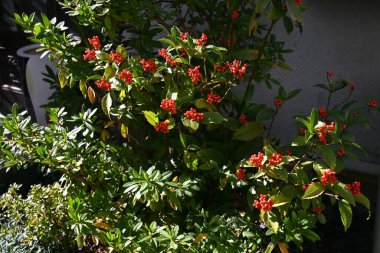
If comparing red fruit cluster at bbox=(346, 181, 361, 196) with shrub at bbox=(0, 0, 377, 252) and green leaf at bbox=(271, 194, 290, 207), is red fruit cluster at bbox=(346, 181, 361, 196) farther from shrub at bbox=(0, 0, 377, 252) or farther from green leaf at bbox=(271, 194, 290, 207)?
green leaf at bbox=(271, 194, 290, 207)

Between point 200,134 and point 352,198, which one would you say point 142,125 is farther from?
point 352,198

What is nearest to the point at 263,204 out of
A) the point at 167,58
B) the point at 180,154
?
the point at 180,154

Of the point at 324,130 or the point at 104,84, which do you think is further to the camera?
the point at 104,84

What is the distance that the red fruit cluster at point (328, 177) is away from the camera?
6.26 feet

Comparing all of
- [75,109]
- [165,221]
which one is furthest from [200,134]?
[75,109]

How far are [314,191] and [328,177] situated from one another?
8cm

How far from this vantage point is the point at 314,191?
1.95 m

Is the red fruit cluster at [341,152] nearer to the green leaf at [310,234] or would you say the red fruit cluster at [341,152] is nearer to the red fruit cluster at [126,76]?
the green leaf at [310,234]

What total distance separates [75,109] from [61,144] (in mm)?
1028

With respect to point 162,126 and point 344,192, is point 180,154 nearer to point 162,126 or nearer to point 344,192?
point 162,126

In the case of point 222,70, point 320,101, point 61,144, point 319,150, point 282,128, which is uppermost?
point 222,70

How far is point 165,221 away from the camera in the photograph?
7.84 ft

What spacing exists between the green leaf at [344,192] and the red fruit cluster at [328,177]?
0.08 feet

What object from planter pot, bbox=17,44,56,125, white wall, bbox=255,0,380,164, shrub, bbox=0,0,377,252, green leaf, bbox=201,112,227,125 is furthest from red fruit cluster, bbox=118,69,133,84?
planter pot, bbox=17,44,56,125
